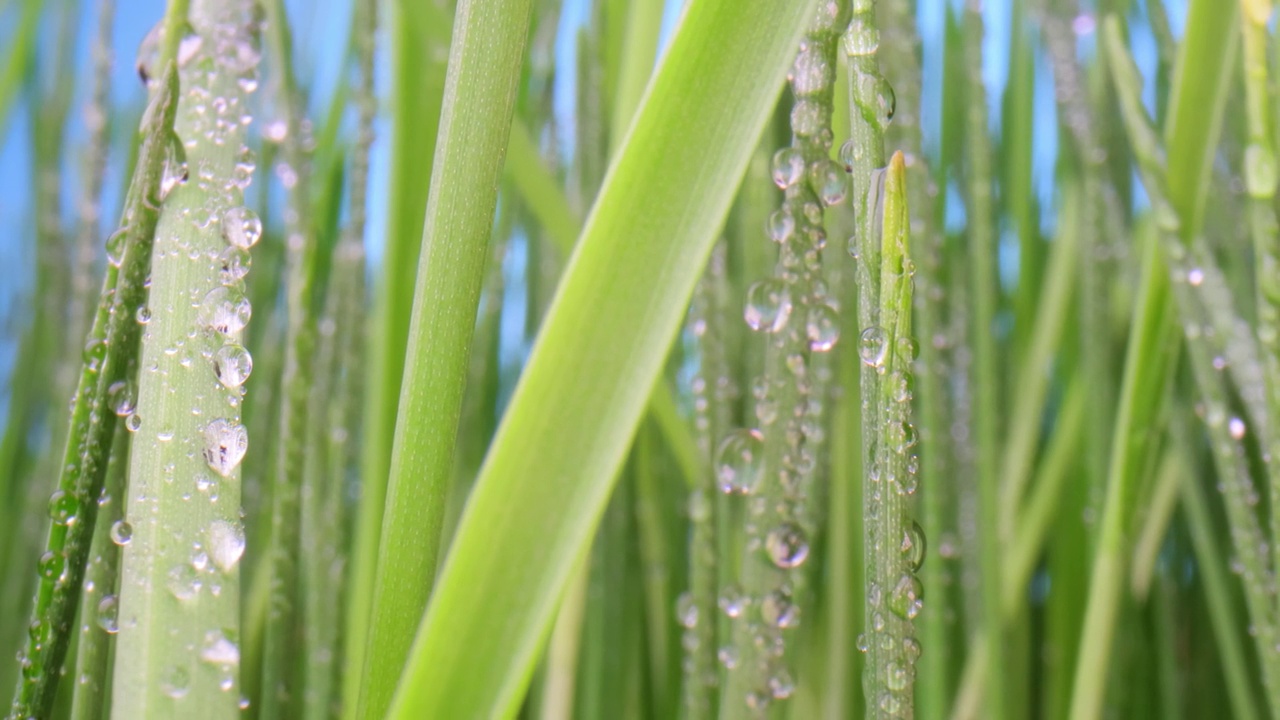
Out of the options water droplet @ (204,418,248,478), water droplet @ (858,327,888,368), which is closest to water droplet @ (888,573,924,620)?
Result: water droplet @ (858,327,888,368)

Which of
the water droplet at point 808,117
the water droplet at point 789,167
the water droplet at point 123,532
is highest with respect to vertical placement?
the water droplet at point 808,117

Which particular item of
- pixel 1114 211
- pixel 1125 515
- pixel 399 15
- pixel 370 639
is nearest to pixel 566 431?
pixel 370 639

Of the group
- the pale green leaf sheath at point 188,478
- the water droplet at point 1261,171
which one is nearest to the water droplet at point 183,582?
the pale green leaf sheath at point 188,478

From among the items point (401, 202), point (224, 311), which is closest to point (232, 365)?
point (224, 311)

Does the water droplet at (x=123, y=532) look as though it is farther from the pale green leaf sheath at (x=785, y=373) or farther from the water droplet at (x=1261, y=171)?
the water droplet at (x=1261, y=171)

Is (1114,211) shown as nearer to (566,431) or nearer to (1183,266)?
(1183,266)

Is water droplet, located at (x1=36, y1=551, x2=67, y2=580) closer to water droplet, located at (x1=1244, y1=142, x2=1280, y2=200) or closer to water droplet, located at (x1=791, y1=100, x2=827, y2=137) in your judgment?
water droplet, located at (x1=791, y1=100, x2=827, y2=137)

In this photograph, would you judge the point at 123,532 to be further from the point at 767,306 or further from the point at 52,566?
the point at 767,306
